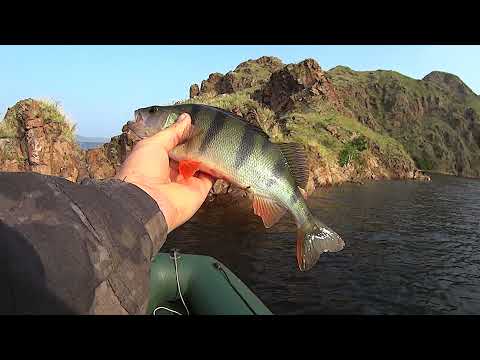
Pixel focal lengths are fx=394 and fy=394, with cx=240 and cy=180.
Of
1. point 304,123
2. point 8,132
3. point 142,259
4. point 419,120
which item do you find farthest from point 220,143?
point 419,120

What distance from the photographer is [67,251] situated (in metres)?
1.65

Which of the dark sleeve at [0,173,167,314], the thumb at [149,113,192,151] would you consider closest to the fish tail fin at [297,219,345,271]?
the thumb at [149,113,192,151]

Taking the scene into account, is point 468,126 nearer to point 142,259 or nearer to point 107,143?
point 107,143

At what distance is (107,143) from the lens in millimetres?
23984

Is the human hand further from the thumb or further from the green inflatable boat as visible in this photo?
the green inflatable boat

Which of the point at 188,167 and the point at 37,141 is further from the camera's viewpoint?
the point at 37,141

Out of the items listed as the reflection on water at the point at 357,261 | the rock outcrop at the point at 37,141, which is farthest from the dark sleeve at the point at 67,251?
the rock outcrop at the point at 37,141

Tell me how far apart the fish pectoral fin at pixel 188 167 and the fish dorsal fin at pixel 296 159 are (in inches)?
40.4

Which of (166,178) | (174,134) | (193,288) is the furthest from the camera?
(193,288)

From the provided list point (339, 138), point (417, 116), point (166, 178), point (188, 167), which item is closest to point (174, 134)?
point (188, 167)

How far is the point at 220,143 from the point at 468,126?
130 metres

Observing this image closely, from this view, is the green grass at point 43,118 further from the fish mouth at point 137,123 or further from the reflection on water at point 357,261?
the fish mouth at point 137,123

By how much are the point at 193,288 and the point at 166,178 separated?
14.2 ft

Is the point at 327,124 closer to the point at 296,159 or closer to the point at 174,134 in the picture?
the point at 296,159
